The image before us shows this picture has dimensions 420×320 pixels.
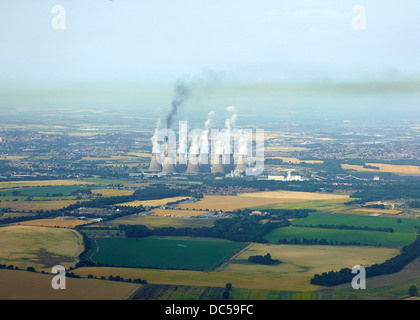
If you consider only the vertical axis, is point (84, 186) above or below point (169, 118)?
below

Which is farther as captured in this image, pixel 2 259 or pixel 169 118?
pixel 169 118

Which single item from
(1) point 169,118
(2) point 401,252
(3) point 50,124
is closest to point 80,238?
(2) point 401,252

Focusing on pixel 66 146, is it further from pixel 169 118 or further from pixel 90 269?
pixel 90 269

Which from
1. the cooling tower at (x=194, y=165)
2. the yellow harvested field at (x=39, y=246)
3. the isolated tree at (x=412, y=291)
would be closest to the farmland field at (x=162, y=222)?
the yellow harvested field at (x=39, y=246)

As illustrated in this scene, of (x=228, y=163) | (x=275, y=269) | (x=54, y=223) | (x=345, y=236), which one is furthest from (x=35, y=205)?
(x=275, y=269)

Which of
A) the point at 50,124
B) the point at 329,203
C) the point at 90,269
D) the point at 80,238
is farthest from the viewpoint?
the point at 50,124

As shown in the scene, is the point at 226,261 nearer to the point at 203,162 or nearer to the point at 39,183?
the point at 39,183

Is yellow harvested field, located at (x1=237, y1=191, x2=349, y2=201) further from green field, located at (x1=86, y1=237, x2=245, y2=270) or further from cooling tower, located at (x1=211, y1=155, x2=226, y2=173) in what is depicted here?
green field, located at (x1=86, y1=237, x2=245, y2=270)
